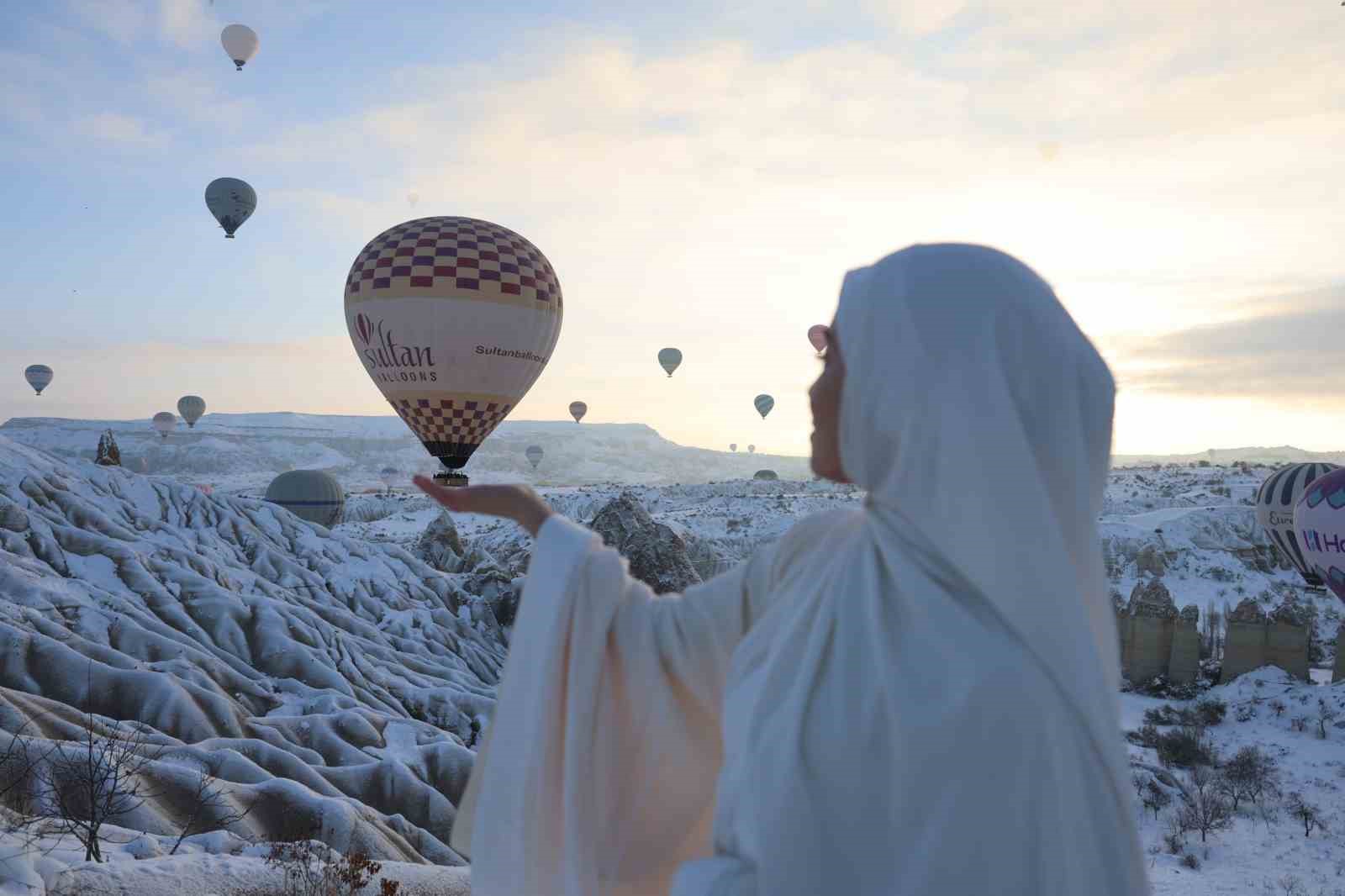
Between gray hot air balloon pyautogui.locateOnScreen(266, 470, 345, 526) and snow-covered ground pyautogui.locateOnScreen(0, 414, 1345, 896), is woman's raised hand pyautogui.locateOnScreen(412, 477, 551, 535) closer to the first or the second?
snow-covered ground pyautogui.locateOnScreen(0, 414, 1345, 896)

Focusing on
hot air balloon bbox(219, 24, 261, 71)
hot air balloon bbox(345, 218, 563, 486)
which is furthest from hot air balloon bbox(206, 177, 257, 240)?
hot air balloon bbox(345, 218, 563, 486)

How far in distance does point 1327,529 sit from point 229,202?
152 ft

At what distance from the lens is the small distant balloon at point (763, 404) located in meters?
94.6

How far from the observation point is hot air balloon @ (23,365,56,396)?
85062mm

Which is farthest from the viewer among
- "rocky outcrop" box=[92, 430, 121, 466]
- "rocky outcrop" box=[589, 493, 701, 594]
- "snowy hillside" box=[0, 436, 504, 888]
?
"rocky outcrop" box=[92, 430, 121, 466]

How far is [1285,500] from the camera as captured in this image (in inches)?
1597

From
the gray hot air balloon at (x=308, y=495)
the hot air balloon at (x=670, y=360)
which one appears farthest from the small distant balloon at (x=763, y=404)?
the gray hot air balloon at (x=308, y=495)

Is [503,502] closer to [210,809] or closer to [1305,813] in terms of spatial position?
[210,809]

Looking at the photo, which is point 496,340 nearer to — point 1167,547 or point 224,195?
point 224,195

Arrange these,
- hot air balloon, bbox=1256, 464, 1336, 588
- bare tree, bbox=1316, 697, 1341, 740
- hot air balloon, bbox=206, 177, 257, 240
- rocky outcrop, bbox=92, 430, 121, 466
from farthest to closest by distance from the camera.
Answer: hot air balloon, bbox=206, 177, 257, 240, hot air balloon, bbox=1256, 464, 1336, 588, rocky outcrop, bbox=92, 430, 121, 466, bare tree, bbox=1316, 697, 1341, 740

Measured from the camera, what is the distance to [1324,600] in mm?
45125

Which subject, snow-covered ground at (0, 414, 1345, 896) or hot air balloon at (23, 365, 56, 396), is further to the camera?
hot air balloon at (23, 365, 56, 396)

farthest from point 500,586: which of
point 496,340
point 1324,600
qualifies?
point 1324,600

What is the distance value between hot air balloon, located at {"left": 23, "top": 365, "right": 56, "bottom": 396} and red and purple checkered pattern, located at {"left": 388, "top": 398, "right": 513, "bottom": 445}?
7858cm
